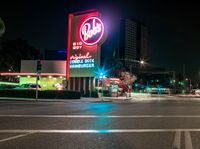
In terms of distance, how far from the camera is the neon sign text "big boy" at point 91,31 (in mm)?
44156

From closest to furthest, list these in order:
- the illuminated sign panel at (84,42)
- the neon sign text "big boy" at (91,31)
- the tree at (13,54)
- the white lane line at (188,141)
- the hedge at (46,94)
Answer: the white lane line at (188,141) < the hedge at (46,94) < the neon sign text "big boy" at (91,31) < the illuminated sign panel at (84,42) < the tree at (13,54)

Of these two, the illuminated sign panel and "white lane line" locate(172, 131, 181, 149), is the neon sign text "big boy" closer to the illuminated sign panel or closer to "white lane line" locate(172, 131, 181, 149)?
the illuminated sign panel

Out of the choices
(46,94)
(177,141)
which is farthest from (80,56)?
(177,141)

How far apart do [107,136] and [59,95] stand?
91.8ft

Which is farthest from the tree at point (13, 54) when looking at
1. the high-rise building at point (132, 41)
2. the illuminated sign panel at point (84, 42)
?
the illuminated sign panel at point (84, 42)

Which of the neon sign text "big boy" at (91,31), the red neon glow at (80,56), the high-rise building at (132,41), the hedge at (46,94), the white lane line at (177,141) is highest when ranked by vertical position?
the high-rise building at (132,41)

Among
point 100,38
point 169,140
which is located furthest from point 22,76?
point 169,140

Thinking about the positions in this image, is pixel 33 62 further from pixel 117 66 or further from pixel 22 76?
pixel 117 66

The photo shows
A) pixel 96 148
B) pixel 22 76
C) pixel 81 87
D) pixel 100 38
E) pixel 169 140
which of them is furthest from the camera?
pixel 22 76

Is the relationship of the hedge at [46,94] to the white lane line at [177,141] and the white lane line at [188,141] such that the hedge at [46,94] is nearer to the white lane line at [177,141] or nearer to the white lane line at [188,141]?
the white lane line at [177,141]

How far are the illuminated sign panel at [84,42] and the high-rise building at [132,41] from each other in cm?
5446

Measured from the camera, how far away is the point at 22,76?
59.7 metres

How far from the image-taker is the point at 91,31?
45.4 m

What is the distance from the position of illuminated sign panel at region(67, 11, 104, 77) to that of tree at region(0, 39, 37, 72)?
45.3m
